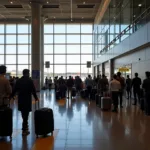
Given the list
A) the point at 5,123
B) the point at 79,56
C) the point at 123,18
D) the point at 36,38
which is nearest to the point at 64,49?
the point at 79,56

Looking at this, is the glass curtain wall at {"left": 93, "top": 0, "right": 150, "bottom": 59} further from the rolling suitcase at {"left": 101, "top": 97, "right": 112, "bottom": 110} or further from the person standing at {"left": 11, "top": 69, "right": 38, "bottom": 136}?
the person standing at {"left": 11, "top": 69, "right": 38, "bottom": 136}

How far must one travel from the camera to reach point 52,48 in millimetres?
38875

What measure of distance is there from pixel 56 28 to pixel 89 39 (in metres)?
5.19

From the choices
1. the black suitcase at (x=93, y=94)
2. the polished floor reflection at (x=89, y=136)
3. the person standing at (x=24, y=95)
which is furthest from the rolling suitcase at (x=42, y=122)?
the black suitcase at (x=93, y=94)

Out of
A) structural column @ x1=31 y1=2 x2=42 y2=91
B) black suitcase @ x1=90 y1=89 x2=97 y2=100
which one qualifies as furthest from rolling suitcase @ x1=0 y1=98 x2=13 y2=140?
structural column @ x1=31 y1=2 x2=42 y2=91

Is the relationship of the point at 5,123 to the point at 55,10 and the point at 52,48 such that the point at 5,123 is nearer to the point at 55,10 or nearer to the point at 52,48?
the point at 55,10

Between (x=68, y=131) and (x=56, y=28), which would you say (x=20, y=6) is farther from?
(x=68, y=131)

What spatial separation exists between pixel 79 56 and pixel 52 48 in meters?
4.13

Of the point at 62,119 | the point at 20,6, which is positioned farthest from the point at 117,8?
the point at 62,119

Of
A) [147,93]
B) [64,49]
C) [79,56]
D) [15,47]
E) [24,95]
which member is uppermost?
[15,47]

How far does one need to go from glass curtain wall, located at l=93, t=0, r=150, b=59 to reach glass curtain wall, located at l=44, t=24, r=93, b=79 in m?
8.84

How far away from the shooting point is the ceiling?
1153 inches

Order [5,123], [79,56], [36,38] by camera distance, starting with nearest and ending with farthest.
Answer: [5,123]
[36,38]
[79,56]

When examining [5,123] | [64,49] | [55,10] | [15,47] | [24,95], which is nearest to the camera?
[5,123]
